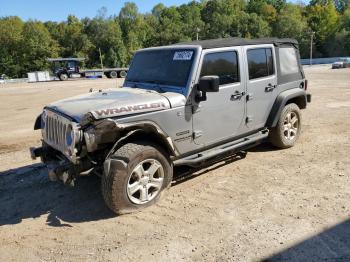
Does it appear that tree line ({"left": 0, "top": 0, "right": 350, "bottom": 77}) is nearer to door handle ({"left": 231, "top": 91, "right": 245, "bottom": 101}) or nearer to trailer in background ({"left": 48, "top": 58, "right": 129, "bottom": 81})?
trailer in background ({"left": 48, "top": 58, "right": 129, "bottom": 81})

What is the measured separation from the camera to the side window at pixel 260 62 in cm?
589

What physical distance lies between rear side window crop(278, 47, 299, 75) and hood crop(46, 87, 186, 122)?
2.58 m

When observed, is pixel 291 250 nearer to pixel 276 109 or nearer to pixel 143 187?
pixel 143 187

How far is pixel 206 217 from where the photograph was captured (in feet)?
14.4

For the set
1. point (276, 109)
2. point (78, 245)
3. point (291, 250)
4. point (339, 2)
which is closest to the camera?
point (291, 250)

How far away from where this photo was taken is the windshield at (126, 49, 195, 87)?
203 inches

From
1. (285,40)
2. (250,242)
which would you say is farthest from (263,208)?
(285,40)

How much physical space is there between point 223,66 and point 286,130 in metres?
2.17

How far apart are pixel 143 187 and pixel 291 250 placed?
6.21ft

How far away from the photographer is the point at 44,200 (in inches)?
200

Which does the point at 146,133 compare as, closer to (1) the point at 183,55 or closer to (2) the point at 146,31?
(1) the point at 183,55

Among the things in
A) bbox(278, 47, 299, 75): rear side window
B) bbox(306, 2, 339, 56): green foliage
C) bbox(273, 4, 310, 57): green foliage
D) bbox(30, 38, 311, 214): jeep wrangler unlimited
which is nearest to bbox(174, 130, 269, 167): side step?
bbox(30, 38, 311, 214): jeep wrangler unlimited

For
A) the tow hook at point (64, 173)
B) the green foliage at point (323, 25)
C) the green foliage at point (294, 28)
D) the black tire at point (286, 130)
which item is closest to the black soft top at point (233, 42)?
the black tire at point (286, 130)

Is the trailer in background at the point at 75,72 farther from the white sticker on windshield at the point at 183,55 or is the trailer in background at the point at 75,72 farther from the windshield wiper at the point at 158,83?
the white sticker on windshield at the point at 183,55
